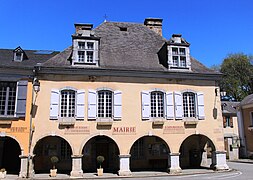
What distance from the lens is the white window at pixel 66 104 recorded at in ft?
47.8

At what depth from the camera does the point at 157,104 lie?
1584cm

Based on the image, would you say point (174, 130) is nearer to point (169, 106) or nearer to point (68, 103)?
point (169, 106)

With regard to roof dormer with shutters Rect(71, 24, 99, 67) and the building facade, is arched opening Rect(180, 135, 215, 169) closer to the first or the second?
the building facade

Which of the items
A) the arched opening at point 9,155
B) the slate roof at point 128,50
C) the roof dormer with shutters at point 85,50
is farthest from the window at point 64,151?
the roof dormer with shutters at point 85,50

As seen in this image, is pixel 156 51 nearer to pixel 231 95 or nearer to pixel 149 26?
pixel 149 26

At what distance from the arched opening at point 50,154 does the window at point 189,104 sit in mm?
7994

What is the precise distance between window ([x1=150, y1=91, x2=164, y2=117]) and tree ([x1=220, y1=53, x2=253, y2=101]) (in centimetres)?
2432

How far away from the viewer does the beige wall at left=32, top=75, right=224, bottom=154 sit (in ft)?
47.3

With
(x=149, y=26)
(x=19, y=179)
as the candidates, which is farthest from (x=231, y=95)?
(x=19, y=179)

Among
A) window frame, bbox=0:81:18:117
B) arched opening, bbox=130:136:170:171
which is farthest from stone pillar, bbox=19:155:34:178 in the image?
arched opening, bbox=130:136:170:171

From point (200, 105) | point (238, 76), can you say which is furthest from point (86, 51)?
point (238, 76)

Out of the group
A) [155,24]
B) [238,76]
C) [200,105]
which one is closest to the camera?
[200,105]

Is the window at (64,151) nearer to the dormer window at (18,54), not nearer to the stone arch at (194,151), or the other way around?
the dormer window at (18,54)

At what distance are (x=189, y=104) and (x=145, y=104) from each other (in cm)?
299
